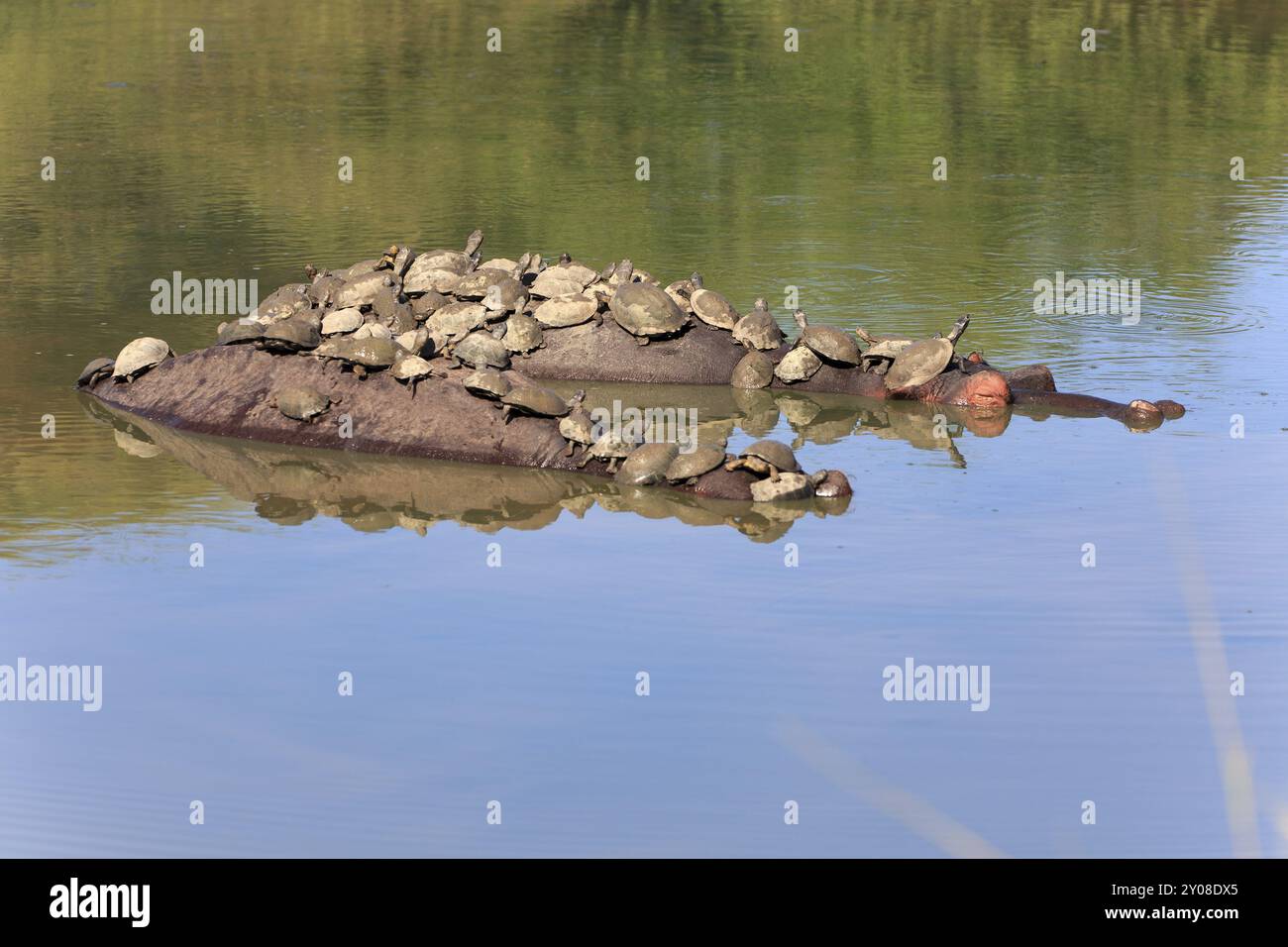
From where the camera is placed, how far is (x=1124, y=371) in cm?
1769

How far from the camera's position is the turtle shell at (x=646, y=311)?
17.5m

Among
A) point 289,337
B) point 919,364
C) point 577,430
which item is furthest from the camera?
point 919,364

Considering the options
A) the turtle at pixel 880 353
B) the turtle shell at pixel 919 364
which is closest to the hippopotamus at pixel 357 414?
the turtle shell at pixel 919 364

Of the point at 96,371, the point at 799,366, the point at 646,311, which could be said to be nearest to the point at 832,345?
the point at 799,366

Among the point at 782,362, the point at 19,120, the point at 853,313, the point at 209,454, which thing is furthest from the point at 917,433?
the point at 19,120

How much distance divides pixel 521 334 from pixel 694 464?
4.19 meters

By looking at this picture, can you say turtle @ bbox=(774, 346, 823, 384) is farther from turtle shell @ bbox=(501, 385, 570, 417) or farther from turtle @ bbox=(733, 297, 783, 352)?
turtle shell @ bbox=(501, 385, 570, 417)

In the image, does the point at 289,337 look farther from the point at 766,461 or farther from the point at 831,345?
the point at 831,345

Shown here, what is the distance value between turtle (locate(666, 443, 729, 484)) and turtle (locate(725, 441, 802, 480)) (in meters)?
0.11

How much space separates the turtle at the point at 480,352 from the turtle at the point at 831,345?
108 inches

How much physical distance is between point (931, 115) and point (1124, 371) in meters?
16.3

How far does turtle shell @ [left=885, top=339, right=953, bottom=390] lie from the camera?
1695 cm

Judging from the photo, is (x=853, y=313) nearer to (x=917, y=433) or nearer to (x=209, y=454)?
(x=917, y=433)

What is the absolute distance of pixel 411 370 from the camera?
15602mm
